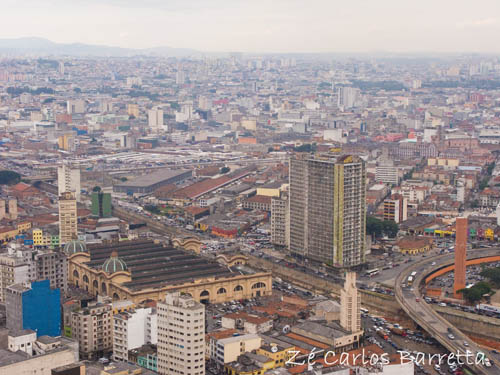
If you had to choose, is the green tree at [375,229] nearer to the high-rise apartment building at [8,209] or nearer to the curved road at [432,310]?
the curved road at [432,310]

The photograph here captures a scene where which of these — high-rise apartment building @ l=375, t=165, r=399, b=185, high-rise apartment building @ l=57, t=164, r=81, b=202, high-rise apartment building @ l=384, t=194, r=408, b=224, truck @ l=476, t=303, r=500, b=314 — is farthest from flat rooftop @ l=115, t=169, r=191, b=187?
truck @ l=476, t=303, r=500, b=314

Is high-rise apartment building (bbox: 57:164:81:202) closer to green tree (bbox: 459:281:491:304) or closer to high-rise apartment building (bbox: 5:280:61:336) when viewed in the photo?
high-rise apartment building (bbox: 5:280:61:336)

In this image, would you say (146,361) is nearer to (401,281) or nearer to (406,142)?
(401,281)

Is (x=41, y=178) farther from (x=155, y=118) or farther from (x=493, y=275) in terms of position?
(x=493, y=275)

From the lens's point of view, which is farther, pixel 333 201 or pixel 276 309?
pixel 333 201

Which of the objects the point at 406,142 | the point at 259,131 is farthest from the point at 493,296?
the point at 259,131

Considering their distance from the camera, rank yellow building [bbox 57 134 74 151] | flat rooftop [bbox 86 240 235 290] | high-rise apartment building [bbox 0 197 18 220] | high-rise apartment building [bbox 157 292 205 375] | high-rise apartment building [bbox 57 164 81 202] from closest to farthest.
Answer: high-rise apartment building [bbox 157 292 205 375] < flat rooftop [bbox 86 240 235 290] < high-rise apartment building [bbox 0 197 18 220] < high-rise apartment building [bbox 57 164 81 202] < yellow building [bbox 57 134 74 151]

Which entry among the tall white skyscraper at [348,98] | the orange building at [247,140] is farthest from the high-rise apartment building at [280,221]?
the tall white skyscraper at [348,98]
